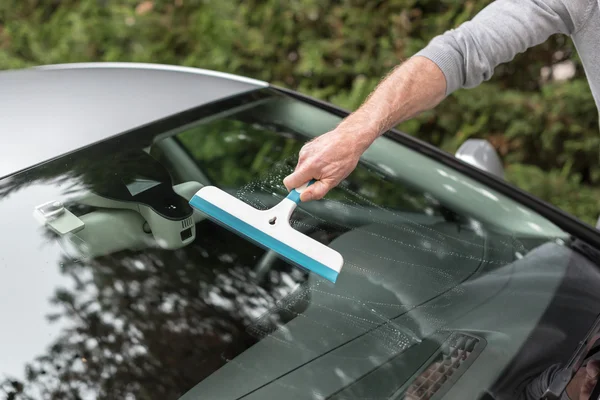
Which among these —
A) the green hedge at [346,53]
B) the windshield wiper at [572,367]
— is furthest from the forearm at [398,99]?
the green hedge at [346,53]

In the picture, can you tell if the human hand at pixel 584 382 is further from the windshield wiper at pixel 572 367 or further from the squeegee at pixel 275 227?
the squeegee at pixel 275 227

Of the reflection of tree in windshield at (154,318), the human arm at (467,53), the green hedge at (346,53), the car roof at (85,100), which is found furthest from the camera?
the green hedge at (346,53)

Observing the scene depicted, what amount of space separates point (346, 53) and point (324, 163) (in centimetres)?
264

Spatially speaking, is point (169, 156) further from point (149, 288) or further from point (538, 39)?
point (538, 39)

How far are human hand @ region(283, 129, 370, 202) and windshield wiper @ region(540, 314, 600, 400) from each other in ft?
2.14

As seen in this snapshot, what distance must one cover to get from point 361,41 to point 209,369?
3.09m

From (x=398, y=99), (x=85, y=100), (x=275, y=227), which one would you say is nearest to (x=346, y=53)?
(x=398, y=99)

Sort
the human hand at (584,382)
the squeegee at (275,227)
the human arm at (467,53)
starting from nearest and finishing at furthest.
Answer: the human hand at (584,382)
the squeegee at (275,227)
the human arm at (467,53)

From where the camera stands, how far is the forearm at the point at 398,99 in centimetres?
147

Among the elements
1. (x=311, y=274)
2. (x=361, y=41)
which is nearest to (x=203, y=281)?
(x=311, y=274)

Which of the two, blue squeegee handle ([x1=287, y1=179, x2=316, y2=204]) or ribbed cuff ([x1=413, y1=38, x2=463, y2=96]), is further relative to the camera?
ribbed cuff ([x1=413, y1=38, x2=463, y2=96])

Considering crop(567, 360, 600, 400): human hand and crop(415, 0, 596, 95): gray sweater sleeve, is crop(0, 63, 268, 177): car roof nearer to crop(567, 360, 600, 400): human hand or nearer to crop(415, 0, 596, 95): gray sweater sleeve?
crop(415, 0, 596, 95): gray sweater sleeve

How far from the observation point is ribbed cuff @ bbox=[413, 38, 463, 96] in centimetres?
161

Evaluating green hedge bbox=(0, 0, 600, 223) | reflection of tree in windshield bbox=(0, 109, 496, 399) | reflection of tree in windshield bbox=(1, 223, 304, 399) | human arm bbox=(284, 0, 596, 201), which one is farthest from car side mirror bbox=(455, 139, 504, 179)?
green hedge bbox=(0, 0, 600, 223)
